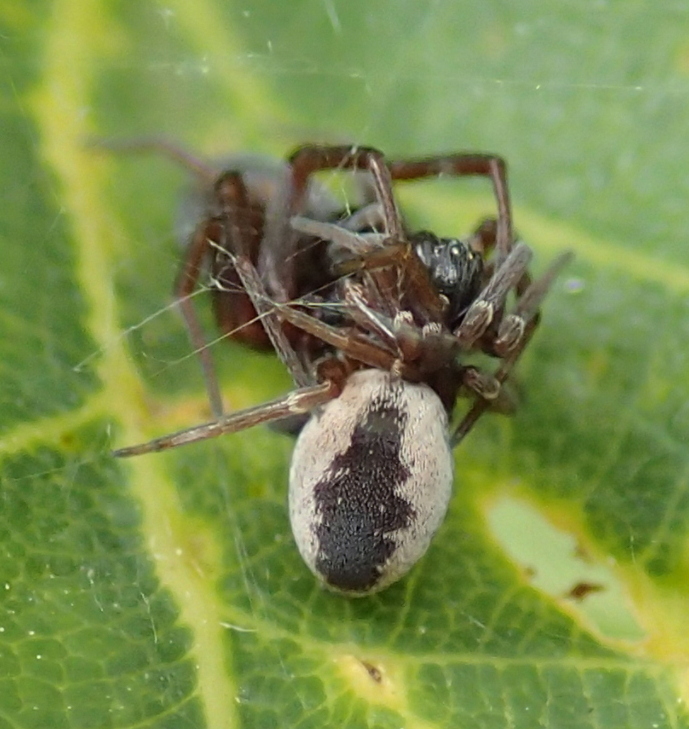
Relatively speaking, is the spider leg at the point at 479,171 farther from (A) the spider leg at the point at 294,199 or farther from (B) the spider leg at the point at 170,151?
(B) the spider leg at the point at 170,151

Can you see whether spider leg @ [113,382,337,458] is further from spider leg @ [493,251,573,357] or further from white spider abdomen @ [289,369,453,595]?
spider leg @ [493,251,573,357]

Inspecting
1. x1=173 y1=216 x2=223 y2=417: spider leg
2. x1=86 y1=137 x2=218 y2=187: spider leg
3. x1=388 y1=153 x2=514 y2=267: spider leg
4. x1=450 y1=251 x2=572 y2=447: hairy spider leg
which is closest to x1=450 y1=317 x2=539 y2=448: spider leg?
x1=450 y1=251 x2=572 y2=447: hairy spider leg

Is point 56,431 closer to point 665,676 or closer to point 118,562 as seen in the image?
point 118,562

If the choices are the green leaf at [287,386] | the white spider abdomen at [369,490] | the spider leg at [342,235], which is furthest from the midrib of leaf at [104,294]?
the spider leg at [342,235]

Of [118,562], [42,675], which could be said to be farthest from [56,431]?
[42,675]

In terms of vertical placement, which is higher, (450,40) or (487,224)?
(450,40)
